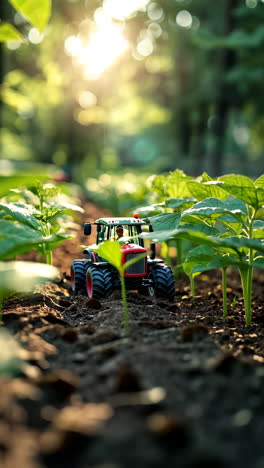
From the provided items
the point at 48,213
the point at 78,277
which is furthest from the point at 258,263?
the point at 78,277

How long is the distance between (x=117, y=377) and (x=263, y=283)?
14.4 ft

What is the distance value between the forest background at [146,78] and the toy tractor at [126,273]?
8880 mm

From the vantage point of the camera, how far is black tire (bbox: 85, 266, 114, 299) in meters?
3.95

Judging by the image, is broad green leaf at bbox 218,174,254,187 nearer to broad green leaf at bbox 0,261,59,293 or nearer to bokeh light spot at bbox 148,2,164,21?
broad green leaf at bbox 0,261,59,293

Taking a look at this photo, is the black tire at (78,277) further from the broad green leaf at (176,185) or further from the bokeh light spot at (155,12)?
the bokeh light spot at (155,12)

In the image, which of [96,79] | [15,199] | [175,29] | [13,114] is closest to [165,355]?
[15,199]

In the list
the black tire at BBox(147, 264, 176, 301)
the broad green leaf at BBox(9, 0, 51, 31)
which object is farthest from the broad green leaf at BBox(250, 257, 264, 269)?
the broad green leaf at BBox(9, 0, 51, 31)

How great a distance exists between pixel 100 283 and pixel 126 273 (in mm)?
261

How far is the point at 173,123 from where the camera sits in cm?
2350

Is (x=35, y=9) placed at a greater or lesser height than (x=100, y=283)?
greater

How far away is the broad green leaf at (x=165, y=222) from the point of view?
3.11 metres

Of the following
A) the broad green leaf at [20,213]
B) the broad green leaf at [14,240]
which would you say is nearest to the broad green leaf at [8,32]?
the broad green leaf at [14,240]

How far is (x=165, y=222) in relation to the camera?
3172 millimetres

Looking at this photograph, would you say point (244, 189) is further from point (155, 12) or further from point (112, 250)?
point (155, 12)
